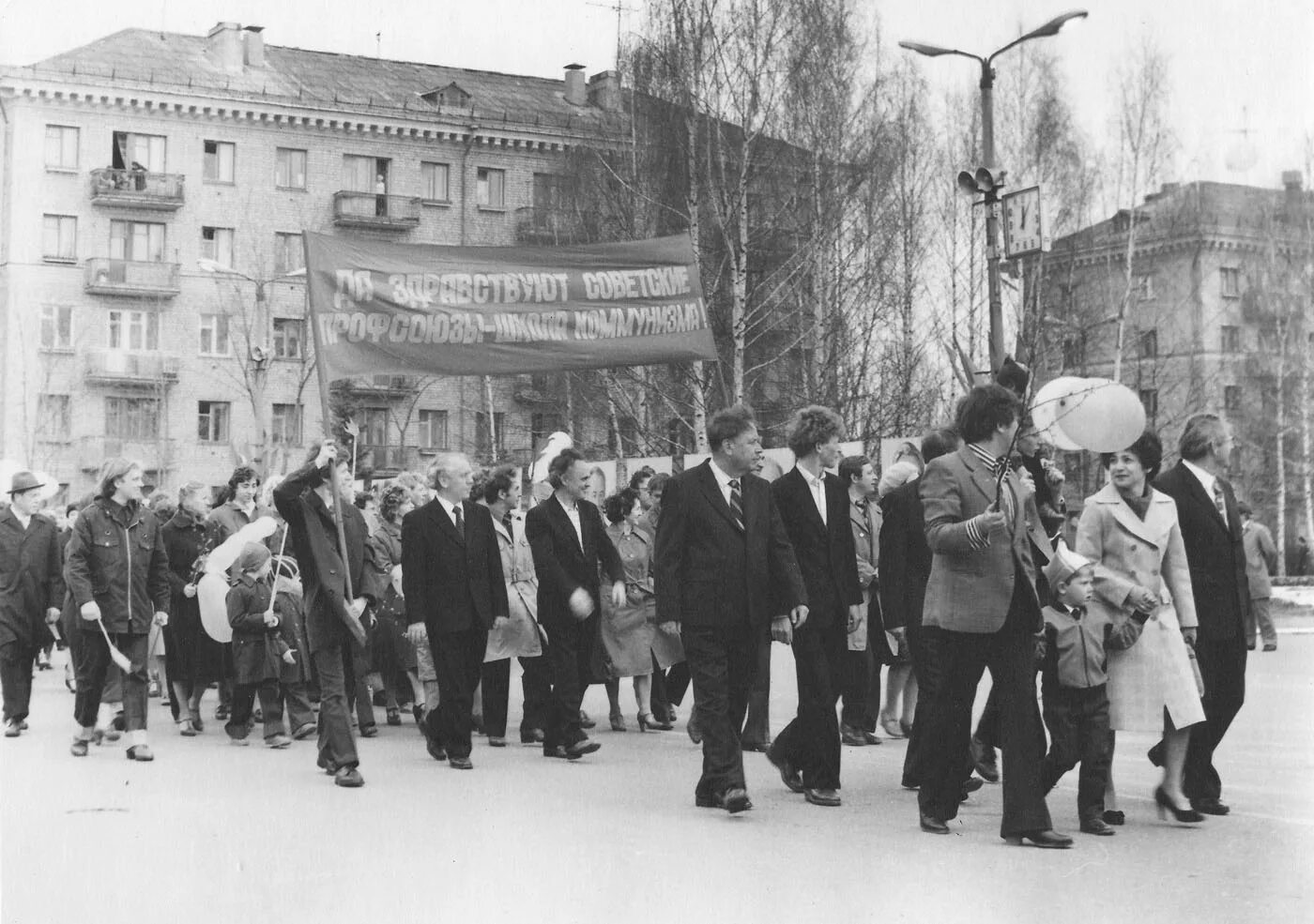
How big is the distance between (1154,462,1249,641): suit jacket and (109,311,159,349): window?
53.9 m

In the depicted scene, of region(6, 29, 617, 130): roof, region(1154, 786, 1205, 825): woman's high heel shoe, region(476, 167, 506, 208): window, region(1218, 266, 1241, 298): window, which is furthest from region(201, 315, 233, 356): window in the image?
region(1154, 786, 1205, 825): woman's high heel shoe

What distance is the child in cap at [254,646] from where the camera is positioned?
12719 millimetres

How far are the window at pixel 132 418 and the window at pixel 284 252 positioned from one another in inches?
238

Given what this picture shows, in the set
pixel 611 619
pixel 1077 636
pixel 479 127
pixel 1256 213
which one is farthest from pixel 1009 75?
pixel 1077 636

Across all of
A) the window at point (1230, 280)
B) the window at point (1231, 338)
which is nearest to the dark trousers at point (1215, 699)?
the window at point (1231, 338)

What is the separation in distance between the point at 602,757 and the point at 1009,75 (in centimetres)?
3691

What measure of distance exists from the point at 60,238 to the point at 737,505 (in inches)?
2091

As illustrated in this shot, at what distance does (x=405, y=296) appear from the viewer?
1137 centimetres

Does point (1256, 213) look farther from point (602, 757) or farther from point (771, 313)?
point (602, 757)

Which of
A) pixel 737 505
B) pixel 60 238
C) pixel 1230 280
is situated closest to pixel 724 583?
pixel 737 505

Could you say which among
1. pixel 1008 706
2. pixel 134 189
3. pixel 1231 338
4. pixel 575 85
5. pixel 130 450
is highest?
pixel 575 85

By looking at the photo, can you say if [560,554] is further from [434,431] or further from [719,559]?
[434,431]

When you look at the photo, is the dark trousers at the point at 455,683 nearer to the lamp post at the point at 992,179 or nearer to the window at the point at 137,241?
the lamp post at the point at 992,179

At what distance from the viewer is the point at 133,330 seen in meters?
59.2
